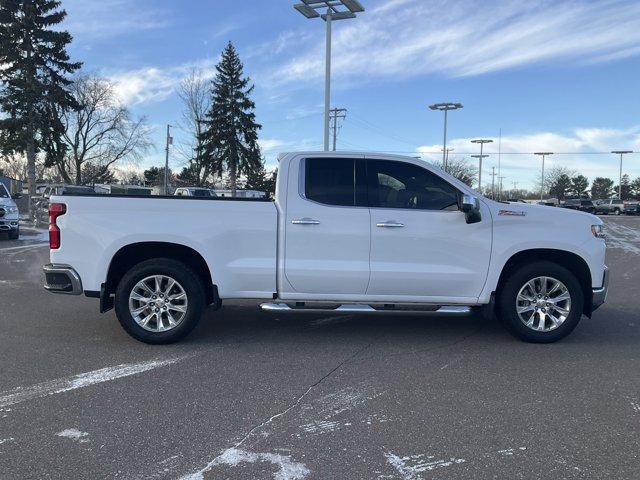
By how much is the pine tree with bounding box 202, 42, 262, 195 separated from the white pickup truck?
46.4 m

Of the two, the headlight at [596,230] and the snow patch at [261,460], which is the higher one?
the headlight at [596,230]

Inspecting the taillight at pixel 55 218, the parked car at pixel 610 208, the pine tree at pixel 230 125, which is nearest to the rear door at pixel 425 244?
the taillight at pixel 55 218

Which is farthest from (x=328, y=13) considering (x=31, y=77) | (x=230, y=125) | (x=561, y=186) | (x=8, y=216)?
(x=561, y=186)

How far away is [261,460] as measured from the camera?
3.27 metres

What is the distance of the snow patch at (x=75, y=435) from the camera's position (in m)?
3.50

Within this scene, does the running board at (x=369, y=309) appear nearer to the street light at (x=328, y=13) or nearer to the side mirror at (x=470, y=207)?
the side mirror at (x=470, y=207)

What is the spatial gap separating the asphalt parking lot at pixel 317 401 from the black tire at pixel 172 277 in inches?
5.9

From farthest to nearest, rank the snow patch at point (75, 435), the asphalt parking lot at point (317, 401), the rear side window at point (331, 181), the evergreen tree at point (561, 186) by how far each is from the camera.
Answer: the evergreen tree at point (561, 186) < the rear side window at point (331, 181) < the snow patch at point (75, 435) < the asphalt parking lot at point (317, 401)

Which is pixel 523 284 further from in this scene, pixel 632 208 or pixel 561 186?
pixel 561 186

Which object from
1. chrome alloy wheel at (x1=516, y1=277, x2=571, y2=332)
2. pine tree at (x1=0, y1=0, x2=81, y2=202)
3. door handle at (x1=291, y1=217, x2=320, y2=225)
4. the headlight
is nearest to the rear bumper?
door handle at (x1=291, y1=217, x2=320, y2=225)

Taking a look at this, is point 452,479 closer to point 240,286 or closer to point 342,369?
point 342,369

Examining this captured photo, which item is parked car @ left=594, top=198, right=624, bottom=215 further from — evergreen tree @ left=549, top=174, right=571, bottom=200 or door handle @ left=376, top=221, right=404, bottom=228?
door handle @ left=376, top=221, right=404, bottom=228

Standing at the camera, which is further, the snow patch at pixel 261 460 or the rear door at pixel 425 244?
the rear door at pixel 425 244

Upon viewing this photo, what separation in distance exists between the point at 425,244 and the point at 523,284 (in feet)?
3.74
